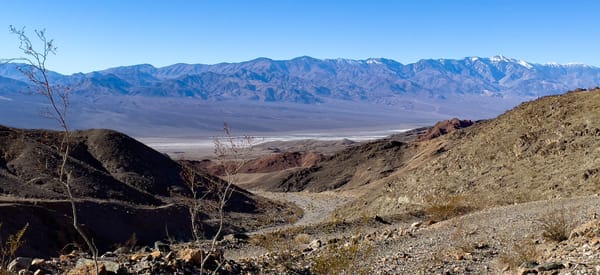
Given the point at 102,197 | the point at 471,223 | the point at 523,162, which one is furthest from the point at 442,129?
the point at 471,223

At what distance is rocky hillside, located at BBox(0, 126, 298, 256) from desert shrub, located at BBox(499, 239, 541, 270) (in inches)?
275

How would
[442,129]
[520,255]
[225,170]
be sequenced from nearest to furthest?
[225,170], [520,255], [442,129]

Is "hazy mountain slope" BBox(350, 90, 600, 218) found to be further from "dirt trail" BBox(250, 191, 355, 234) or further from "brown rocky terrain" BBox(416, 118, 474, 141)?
"brown rocky terrain" BBox(416, 118, 474, 141)

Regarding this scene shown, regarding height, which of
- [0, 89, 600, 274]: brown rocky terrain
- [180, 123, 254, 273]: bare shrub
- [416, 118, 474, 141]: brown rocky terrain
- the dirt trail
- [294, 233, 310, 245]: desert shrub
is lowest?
the dirt trail

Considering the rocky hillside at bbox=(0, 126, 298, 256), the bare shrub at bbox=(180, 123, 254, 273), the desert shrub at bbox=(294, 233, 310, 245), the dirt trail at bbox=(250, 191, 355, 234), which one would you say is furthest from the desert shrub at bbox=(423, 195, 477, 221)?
the dirt trail at bbox=(250, 191, 355, 234)

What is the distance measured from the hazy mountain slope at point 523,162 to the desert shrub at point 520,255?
998cm

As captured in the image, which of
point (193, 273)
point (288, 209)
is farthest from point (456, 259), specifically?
point (288, 209)

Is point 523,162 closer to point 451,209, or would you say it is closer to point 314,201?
point 451,209

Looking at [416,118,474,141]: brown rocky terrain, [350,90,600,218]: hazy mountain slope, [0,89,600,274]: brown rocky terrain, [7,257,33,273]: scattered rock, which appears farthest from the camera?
[416,118,474,141]: brown rocky terrain

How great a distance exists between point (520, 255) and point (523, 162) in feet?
58.0

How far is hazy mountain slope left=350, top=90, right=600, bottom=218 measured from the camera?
2308 cm

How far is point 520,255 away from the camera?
11.0 meters

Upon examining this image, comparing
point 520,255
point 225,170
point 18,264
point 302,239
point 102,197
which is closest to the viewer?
point 225,170

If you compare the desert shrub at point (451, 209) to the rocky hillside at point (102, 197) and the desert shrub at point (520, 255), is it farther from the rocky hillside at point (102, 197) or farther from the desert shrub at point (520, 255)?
the rocky hillside at point (102, 197)
